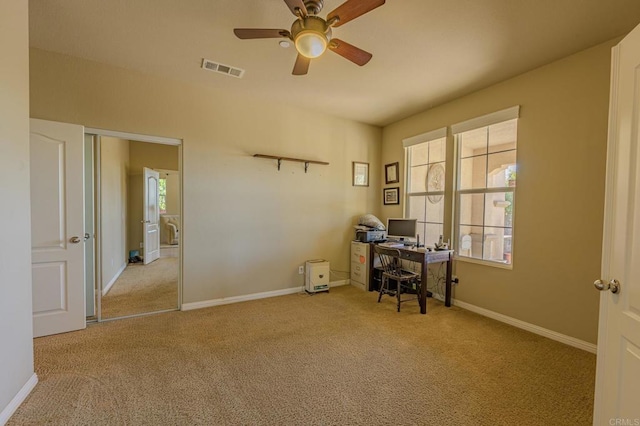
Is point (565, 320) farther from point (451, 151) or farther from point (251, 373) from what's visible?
point (251, 373)

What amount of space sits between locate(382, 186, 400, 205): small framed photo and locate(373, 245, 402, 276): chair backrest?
979mm

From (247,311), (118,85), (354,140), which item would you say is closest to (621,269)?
(247,311)

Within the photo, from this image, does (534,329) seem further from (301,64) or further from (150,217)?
(150,217)

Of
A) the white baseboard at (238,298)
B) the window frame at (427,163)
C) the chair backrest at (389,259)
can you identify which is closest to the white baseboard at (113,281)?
the white baseboard at (238,298)

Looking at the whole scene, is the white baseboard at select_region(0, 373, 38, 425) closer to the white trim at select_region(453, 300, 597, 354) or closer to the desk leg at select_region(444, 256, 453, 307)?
the desk leg at select_region(444, 256, 453, 307)

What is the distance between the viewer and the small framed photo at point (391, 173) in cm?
462

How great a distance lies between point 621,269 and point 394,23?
2114 mm

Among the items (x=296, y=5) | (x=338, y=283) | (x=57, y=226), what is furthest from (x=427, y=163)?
(x=57, y=226)

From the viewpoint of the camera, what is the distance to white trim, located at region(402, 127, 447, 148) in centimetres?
381

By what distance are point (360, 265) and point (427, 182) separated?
5.30ft

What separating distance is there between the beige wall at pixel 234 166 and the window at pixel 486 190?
1655 millimetres

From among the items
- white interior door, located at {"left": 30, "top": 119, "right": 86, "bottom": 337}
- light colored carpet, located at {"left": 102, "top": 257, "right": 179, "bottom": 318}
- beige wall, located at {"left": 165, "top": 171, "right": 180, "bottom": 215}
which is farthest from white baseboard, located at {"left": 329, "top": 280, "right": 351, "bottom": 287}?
beige wall, located at {"left": 165, "top": 171, "right": 180, "bottom": 215}

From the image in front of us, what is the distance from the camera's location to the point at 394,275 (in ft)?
11.7

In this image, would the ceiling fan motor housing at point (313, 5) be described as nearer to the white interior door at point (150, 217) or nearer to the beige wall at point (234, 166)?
the beige wall at point (234, 166)
